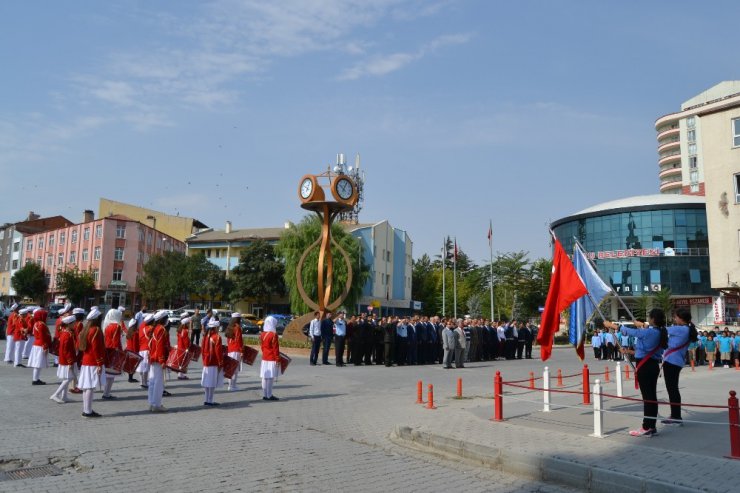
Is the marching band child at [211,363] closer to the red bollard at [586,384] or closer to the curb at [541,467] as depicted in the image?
the curb at [541,467]

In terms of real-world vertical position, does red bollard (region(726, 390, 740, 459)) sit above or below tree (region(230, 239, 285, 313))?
below

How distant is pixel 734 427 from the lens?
7.53 metres

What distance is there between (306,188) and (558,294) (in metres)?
19.0

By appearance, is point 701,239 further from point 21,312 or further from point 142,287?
point 21,312

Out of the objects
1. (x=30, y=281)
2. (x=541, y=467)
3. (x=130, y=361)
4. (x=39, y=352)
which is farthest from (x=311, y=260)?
(x=541, y=467)

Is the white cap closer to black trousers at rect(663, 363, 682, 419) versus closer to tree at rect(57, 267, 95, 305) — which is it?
black trousers at rect(663, 363, 682, 419)

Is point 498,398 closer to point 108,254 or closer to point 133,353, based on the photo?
point 133,353

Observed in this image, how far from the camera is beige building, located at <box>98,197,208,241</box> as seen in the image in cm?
8056

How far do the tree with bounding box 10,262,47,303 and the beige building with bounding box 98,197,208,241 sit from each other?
38.1 ft

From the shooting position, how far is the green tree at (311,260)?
5172cm

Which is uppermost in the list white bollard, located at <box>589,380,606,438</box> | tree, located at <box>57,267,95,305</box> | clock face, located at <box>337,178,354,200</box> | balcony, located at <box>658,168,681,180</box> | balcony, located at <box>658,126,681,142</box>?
balcony, located at <box>658,126,681,142</box>

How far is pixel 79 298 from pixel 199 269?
1363 cm

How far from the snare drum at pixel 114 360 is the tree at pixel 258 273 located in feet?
164

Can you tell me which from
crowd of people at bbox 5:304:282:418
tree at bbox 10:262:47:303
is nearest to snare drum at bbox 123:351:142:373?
crowd of people at bbox 5:304:282:418
